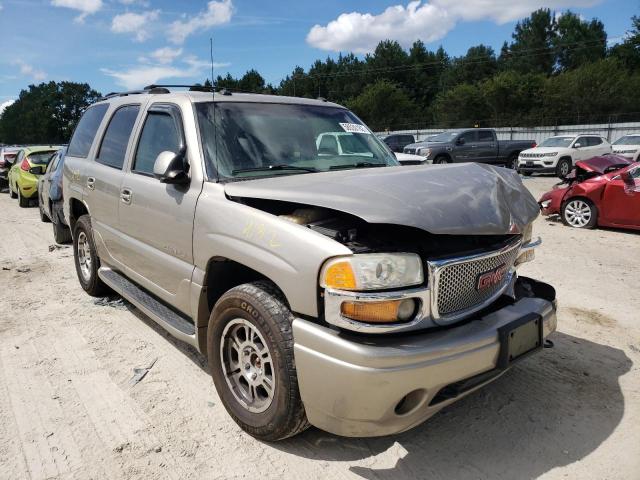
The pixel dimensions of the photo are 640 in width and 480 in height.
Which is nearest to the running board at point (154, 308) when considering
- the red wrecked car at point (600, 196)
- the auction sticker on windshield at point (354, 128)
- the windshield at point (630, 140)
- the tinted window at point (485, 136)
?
the auction sticker on windshield at point (354, 128)

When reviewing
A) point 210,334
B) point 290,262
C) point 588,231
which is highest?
point 290,262

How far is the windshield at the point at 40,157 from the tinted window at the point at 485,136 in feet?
51.7

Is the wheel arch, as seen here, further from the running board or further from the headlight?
the headlight

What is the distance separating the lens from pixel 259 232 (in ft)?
8.90

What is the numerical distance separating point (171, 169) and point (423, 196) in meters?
1.64

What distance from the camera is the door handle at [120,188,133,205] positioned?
404cm

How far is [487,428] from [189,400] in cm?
191

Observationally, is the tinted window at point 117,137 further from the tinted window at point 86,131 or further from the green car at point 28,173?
the green car at point 28,173

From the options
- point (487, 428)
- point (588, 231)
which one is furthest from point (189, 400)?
point (588, 231)

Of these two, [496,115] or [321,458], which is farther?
[496,115]

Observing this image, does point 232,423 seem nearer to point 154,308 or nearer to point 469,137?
point 154,308

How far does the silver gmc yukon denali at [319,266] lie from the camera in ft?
7.82

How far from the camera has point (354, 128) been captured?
4359 mm

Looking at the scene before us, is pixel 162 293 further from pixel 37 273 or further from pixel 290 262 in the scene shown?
pixel 37 273
